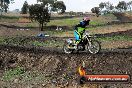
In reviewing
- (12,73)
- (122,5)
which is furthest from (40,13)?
(122,5)

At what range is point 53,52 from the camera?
24000mm

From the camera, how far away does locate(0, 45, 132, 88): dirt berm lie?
61.9 feet

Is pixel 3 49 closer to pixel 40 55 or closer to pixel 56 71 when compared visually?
pixel 40 55

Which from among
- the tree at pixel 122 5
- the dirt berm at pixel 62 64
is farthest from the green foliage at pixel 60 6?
the dirt berm at pixel 62 64

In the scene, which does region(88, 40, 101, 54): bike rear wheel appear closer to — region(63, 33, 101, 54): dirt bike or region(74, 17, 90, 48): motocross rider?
region(63, 33, 101, 54): dirt bike

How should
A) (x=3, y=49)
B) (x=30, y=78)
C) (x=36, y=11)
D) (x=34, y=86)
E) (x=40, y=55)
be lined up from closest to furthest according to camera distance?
(x=34, y=86)
(x=30, y=78)
(x=40, y=55)
(x=3, y=49)
(x=36, y=11)

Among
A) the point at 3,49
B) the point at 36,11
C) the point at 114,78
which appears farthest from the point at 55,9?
the point at 114,78

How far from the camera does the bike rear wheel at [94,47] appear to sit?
2194 cm

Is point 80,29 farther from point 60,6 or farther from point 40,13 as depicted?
point 60,6

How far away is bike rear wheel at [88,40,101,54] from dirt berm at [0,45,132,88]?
373 millimetres

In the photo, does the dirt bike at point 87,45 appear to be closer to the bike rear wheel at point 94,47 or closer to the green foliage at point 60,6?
the bike rear wheel at point 94,47

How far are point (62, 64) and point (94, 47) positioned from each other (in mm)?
2405

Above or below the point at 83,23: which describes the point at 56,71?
below

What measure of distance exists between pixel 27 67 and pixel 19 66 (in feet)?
2.41
